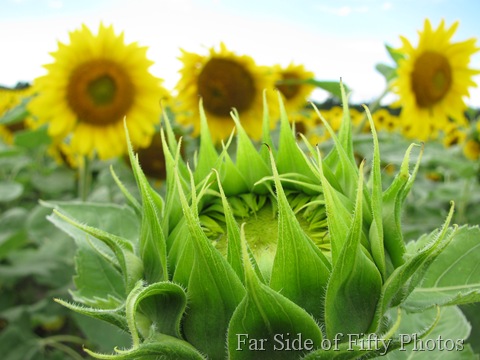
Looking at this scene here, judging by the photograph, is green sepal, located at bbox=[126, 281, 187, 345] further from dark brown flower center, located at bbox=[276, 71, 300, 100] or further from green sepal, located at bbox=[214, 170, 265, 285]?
dark brown flower center, located at bbox=[276, 71, 300, 100]

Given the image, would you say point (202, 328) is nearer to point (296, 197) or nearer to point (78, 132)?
point (296, 197)

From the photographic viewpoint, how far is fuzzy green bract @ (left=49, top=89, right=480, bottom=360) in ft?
2.01

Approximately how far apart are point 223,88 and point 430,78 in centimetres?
83

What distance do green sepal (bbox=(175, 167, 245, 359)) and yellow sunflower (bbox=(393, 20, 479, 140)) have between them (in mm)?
1643

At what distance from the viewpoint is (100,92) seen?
6.49 feet

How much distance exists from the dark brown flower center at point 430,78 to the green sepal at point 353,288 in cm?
165

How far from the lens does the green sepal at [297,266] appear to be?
602 millimetres

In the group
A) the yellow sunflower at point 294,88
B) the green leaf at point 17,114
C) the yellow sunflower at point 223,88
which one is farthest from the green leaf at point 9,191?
the yellow sunflower at point 294,88

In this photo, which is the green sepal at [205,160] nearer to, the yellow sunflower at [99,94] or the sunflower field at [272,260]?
the sunflower field at [272,260]

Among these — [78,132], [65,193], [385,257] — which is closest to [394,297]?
[385,257]

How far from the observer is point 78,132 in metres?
1.94

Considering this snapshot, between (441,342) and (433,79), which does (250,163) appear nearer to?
(441,342)

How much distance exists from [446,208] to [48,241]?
67.8 inches

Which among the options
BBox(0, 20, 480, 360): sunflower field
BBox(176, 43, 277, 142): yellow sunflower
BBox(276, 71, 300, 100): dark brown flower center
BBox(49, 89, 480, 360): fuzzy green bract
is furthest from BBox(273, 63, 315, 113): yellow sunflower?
BBox(49, 89, 480, 360): fuzzy green bract
